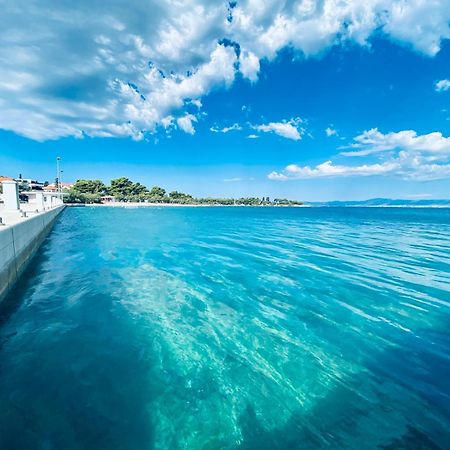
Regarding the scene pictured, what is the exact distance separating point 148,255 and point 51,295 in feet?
22.4

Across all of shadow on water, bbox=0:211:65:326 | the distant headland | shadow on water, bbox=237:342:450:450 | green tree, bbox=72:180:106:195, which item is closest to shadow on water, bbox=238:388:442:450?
shadow on water, bbox=237:342:450:450

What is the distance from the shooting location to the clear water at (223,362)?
12.1ft

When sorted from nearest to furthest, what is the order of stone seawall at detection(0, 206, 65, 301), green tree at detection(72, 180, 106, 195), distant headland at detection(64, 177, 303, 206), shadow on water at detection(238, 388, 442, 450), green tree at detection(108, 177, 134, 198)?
shadow on water at detection(238, 388, 442, 450) < stone seawall at detection(0, 206, 65, 301) < distant headland at detection(64, 177, 303, 206) < green tree at detection(72, 180, 106, 195) < green tree at detection(108, 177, 134, 198)

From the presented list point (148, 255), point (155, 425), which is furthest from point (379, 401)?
point (148, 255)

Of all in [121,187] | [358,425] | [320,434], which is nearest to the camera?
[320,434]

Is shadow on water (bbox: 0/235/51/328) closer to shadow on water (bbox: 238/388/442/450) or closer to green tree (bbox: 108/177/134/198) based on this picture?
shadow on water (bbox: 238/388/442/450)

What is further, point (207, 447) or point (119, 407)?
point (119, 407)

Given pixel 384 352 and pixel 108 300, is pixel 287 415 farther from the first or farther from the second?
pixel 108 300

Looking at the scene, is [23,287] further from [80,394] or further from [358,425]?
[358,425]

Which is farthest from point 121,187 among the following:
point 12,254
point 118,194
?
point 12,254

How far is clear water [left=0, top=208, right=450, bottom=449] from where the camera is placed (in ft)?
12.1

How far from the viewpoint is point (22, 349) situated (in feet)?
18.0

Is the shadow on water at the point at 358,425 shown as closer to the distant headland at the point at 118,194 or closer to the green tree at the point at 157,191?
the distant headland at the point at 118,194

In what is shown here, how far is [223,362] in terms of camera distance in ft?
17.3
